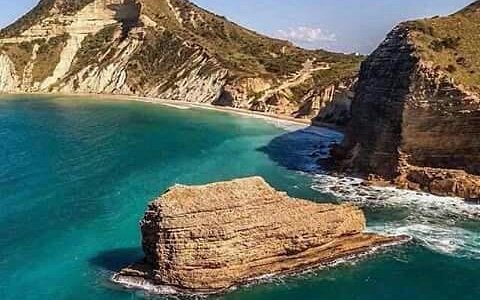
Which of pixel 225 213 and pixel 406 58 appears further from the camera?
pixel 406 58

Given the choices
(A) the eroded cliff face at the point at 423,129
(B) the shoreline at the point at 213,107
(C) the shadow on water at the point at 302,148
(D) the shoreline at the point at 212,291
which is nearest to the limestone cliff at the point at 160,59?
(B) the shoreline at the point at 213,107

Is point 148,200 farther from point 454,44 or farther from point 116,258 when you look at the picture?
point 454,44

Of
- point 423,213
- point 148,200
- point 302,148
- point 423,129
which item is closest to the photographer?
point 423,213

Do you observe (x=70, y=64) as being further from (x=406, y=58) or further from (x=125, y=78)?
(x=406, y=58)

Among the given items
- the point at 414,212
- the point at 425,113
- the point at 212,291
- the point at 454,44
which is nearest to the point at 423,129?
the point at 425,113

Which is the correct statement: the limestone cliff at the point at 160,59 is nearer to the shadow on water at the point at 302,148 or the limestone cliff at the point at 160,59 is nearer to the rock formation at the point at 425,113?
the shadow on water at the point at 302,148

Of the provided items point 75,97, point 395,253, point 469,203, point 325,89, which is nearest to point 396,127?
point 469,203
